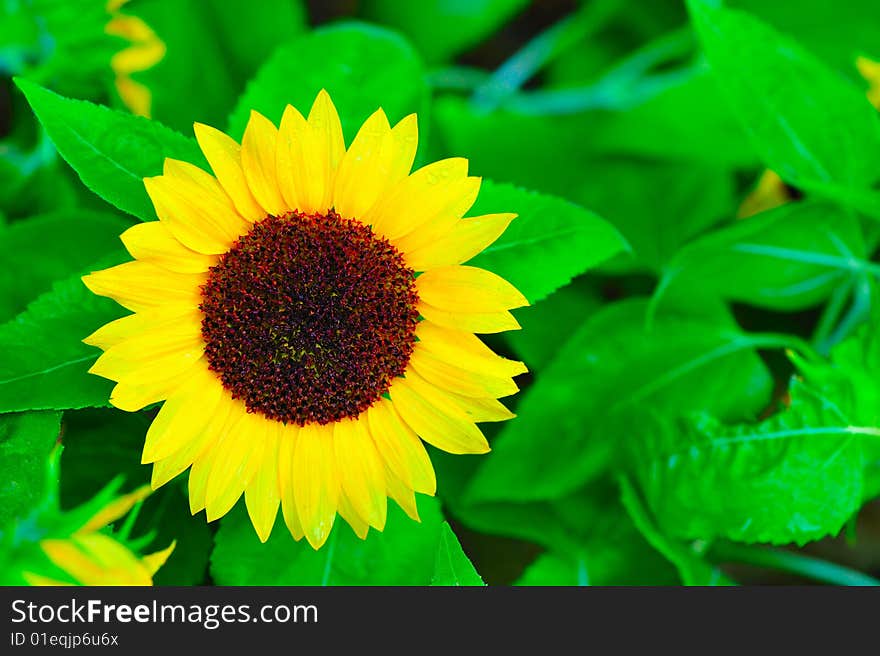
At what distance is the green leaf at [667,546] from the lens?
0.86 meters

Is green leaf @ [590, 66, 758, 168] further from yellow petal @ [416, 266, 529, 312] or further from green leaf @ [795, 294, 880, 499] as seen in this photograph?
yellow petal @ [416, 266, 529, 312]

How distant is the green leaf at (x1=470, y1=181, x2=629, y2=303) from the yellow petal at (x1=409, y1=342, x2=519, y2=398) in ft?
0.33

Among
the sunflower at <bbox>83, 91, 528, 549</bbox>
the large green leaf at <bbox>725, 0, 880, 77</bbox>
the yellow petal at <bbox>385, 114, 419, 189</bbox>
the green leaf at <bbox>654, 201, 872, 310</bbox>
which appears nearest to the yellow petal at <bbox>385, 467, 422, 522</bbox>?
the sunflower at <bbox>83, 91, 528, 549</bbox>

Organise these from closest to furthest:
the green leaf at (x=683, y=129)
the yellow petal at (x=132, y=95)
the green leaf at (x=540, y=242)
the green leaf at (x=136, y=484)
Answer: the green leaf at (x=540, y=242) < the green leaf at (x=136, y=484) < the yellow petal at (x=132, y=95) < the green leaf at (x=683, y=129)

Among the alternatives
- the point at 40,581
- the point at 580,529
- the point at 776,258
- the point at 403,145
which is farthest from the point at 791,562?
the point at 40,581

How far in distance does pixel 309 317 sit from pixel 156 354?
112 millimetres

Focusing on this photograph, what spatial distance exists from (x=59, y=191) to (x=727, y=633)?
2.61ft

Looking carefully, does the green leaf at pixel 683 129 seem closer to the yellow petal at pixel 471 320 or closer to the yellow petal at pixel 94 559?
the yellow petal at pixel 471 320

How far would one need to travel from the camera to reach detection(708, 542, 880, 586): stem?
101cm

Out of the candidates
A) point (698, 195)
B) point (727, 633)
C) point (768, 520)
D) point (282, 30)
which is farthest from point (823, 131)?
point (282, 30)

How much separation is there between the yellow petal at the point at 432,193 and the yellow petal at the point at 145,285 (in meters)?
0.15

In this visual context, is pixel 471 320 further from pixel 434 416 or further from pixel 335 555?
pixel 335 555

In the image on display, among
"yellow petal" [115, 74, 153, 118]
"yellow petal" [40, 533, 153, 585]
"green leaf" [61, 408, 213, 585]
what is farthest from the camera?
"yellow petal" [115, 74, 153, 118]

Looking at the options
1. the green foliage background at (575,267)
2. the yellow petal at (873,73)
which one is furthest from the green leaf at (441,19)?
the yellow petal at (873,73)
